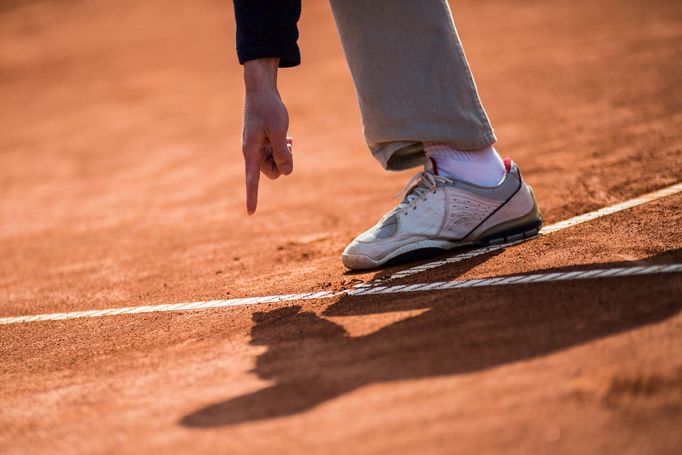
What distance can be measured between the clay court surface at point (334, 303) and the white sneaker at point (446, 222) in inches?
3.0

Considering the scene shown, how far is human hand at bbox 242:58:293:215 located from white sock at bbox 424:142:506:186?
1.40 feet

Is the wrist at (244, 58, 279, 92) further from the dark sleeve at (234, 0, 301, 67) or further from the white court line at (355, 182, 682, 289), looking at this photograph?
the white court line at (355, 182, 682, 289)

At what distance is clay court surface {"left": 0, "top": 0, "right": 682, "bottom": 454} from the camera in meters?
1.13

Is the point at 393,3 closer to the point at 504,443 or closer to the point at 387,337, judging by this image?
the point at 387,337

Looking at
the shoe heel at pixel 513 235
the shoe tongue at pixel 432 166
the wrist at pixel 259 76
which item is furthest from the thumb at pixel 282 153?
the shoe heel at pixel 513 235

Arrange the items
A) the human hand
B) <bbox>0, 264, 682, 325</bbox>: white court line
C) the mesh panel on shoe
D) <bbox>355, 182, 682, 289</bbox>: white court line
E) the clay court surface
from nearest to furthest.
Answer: the clay court surface
<bbox>0, 264, 682, 325</bbox>: white court line
the human hand
<bbox>355, 182, 682, 289</bbox>: white court line
the mesh panel on shoe

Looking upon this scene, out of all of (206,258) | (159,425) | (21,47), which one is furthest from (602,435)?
(21,47)

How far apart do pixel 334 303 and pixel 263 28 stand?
63 cm

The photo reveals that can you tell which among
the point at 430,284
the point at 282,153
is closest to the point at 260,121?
the point at 282,153

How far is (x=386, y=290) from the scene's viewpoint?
182 centimetres

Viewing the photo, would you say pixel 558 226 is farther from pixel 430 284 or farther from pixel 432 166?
pixel 430 284

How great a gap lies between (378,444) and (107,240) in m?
2.17

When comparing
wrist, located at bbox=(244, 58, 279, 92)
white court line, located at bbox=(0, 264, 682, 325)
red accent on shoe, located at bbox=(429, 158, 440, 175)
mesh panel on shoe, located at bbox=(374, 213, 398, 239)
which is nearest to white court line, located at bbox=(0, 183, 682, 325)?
white court line, located at bbox=(0, 264, 682, 325)

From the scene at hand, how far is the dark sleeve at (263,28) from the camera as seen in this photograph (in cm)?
184
